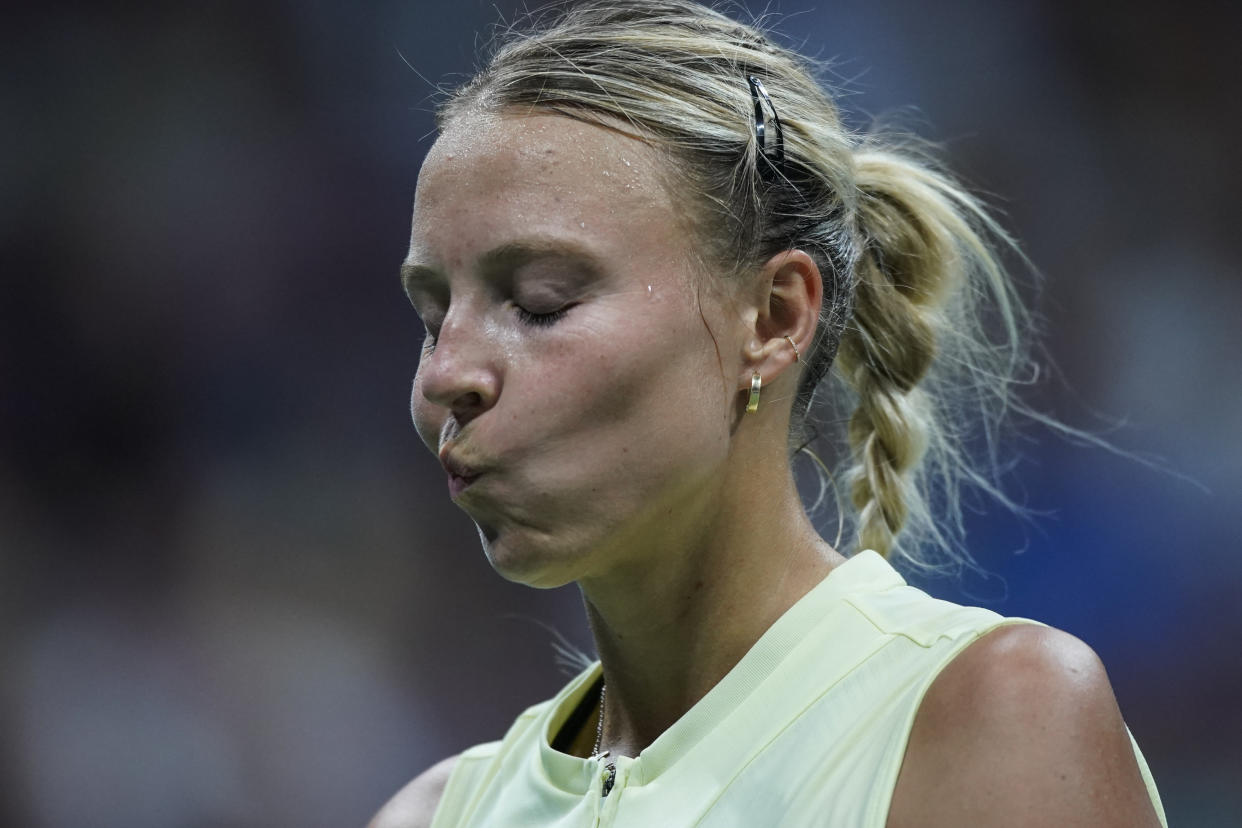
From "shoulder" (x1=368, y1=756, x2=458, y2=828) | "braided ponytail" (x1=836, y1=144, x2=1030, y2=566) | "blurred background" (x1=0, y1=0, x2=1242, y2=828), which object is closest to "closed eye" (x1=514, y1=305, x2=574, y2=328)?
"braided ponytail" (x1=836, y1=144, x2=1030, y2=566)

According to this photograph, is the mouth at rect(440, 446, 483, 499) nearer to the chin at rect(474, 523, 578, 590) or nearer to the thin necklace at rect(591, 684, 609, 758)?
the chin at rect(474, 523, 578, 590)

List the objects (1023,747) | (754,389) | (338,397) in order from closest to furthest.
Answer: (1023,747)
(754,389)
(338,397)

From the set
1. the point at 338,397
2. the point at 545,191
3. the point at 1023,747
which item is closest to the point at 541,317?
the point at 545,191

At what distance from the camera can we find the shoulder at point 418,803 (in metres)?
1.53

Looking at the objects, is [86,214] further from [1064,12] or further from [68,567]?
[1064,12]

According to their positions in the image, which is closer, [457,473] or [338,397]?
[457,473]

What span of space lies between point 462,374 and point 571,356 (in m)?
0.09

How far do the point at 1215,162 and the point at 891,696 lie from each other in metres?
2.26

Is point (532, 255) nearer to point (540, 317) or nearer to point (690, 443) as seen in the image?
point (540, 317)

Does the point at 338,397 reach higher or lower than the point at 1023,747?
lower

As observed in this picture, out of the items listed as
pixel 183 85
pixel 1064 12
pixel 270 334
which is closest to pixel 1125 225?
pixel 1064 12

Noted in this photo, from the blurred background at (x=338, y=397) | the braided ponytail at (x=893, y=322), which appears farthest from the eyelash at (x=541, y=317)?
the blurred background at (x=338, y=397)

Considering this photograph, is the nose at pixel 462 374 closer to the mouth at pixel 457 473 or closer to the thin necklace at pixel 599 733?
the mouth at pixel 457 473

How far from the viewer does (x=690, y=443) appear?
1176 mm
